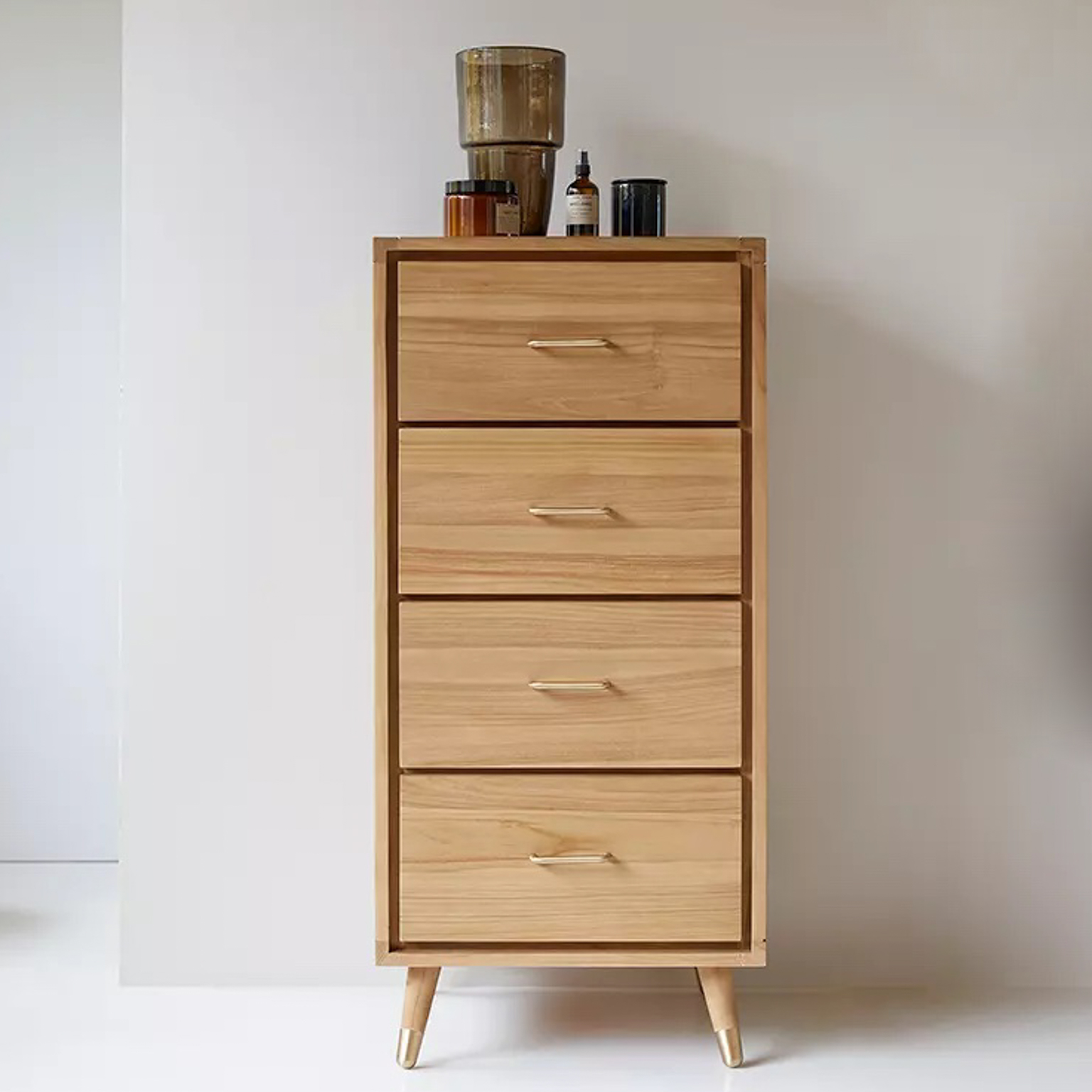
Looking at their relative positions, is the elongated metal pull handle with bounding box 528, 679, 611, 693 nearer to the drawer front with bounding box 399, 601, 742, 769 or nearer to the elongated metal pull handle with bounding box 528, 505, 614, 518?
the drawer front with bounding box 399, 601, 742, 769

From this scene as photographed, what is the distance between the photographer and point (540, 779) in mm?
2090

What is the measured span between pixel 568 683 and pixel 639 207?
27.3 inches

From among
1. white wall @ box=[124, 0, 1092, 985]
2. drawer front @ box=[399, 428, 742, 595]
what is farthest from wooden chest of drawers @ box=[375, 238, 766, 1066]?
white wall @ box=[124, 0, 1092, 985]

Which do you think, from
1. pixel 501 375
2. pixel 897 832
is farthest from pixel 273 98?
pixel 897 832

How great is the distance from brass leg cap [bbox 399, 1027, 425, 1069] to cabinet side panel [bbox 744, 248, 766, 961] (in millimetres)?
496

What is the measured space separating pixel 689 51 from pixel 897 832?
1320 millimetres

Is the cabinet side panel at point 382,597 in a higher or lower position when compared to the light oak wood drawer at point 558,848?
higher

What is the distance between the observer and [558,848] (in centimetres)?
209

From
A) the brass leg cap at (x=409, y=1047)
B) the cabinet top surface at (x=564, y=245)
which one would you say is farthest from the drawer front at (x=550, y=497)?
the brass leg cap at (x=409, y=1047)

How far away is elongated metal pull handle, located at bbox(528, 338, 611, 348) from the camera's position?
2.05m

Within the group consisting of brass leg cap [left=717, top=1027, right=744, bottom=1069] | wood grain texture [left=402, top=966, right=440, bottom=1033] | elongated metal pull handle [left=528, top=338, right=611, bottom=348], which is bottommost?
brass leg cap [left=717, top=1027, right=744, bottom=1069]

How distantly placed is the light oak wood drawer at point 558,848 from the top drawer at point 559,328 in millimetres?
529

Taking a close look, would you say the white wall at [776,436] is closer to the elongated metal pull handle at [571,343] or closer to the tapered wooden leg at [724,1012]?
the tapered wooden leg at [724,1012]

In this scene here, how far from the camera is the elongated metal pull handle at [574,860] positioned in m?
2.09
